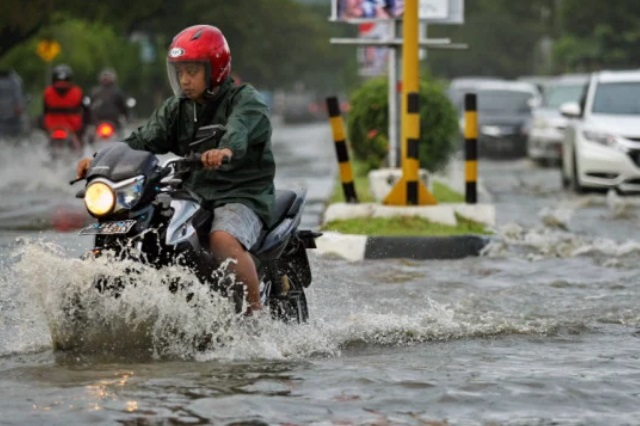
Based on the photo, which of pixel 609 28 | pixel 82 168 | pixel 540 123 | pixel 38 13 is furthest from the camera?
pixel 609 28

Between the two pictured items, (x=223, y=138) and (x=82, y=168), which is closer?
(x=223, y=138)

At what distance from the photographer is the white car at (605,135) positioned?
20828 mm

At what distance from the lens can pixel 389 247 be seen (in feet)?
Answer: 42.9

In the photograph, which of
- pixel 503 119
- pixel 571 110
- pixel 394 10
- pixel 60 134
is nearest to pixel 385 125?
pixel 571 110

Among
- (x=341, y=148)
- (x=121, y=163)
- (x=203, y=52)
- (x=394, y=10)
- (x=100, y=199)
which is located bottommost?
(x=341, y=148)

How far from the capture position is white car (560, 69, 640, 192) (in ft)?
68.3

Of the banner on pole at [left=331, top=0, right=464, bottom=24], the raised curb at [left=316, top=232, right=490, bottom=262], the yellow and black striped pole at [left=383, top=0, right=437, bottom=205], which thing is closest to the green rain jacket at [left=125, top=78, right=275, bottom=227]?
the raised curb at [left=316, top=232, right=490, bottom=262]

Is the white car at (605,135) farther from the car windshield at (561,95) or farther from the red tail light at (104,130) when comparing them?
the car windshield at (561,95)

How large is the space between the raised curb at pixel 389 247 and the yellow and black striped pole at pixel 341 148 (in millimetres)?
1984

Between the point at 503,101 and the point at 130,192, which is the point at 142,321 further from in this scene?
the point at 503,101

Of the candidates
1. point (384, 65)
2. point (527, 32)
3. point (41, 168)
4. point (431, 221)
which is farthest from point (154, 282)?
point (527, 32)

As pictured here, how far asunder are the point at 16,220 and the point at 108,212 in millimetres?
9615

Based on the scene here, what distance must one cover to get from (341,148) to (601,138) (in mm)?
6859

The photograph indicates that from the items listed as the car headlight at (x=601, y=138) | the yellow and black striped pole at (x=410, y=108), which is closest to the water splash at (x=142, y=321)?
the yellow and black striped pole at (x=410, y=108)
